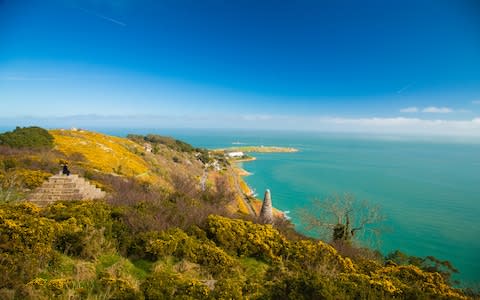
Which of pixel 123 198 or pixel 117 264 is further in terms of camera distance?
pixel 123 198

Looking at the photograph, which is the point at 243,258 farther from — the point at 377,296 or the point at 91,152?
the point at 91,152

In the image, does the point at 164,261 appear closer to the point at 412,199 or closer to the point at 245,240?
the point at 245,240

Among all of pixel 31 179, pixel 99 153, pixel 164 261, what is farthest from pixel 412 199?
pixel 31 179

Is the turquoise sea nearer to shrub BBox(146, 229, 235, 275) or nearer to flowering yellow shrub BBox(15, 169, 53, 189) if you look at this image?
shrub BBox(146, 229, 235, 275)

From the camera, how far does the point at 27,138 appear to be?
2491 centimetres

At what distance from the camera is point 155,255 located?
7.21m

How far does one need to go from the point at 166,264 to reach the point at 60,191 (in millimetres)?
9015

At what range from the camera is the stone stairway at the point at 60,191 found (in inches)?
466

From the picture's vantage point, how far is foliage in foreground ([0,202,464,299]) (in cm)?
487

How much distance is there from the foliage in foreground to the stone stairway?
3.39 metres

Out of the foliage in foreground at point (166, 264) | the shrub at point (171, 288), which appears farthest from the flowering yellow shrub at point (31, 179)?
the shrub at point (171, 288)

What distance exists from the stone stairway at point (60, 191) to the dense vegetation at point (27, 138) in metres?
15.9

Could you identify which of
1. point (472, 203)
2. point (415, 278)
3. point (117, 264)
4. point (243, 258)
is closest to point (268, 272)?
point (243, 258)

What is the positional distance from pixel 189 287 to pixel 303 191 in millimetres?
50516
